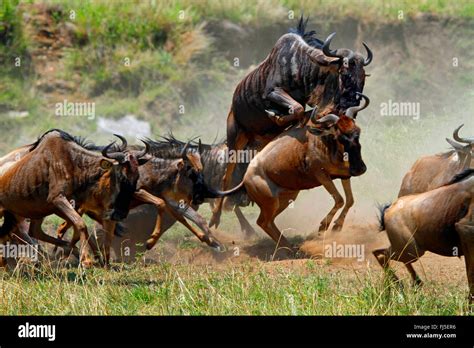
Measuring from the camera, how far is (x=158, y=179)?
55.9 ft

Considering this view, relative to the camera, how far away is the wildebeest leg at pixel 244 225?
18531 millimetres

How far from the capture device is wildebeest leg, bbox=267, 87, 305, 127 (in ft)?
53.8

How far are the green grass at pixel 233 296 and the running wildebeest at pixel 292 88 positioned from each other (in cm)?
400

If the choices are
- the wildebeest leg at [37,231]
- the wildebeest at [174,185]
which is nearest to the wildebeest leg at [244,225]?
the wildebeest at [174,185]

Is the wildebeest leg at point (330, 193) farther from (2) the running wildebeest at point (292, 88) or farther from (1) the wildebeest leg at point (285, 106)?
(1) the wildebeest leg at point (285, 106)

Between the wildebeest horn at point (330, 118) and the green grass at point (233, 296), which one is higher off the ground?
the wildebeest horn at point (330, 118)

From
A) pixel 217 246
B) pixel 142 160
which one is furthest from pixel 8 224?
pixel 217 246

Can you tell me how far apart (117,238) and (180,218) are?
1333 mm

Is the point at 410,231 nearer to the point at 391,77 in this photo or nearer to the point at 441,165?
the point at 441,165

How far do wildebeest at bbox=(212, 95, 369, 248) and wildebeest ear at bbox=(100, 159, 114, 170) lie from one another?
2.21 metres

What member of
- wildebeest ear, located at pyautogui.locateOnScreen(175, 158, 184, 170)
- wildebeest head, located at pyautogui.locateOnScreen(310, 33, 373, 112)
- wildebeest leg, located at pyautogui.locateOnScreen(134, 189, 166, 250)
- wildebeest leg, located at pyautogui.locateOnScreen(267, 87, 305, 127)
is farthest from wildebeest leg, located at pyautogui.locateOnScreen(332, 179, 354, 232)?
wildebeest ear, located at pyautogui.locateOnScreen(175, 158, 184, 170)
